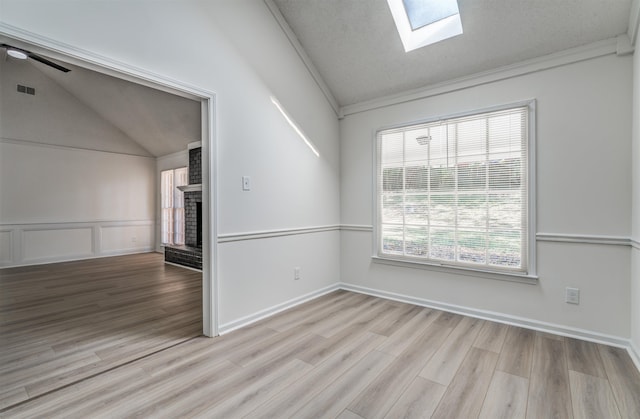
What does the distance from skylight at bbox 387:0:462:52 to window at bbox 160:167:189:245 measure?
5.51 metres

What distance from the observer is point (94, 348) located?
2.32 metres

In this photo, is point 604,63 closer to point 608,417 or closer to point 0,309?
point 608,417

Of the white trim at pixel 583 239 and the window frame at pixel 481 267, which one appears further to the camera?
the window frame at pixel 481 267

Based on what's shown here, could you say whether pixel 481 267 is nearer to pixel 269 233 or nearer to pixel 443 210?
pixel 443 210

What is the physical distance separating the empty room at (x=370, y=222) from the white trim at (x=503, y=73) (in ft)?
0.06

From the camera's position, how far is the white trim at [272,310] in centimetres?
261

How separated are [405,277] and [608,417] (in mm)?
1933

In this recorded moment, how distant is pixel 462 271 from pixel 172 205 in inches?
256

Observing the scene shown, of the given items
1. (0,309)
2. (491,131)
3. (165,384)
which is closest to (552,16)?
(491,131)

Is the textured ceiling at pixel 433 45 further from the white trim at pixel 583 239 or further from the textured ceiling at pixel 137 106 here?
the textured ceiling at pixel 137 106

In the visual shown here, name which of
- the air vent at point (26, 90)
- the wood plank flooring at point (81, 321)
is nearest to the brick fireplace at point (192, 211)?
the wood plank flooring at point (81, 321)

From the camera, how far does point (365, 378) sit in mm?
1903

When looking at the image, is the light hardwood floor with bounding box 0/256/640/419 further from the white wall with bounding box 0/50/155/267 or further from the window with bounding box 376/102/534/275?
the white wall with bounding box 0/50/155/267

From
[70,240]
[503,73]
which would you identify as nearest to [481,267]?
[503,73]
